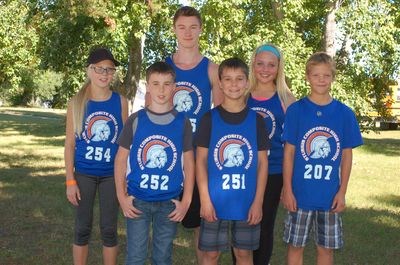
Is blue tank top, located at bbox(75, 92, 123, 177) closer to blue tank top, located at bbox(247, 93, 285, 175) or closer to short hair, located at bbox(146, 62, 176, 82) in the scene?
short hair, located at bbox(146, 62, 176, 82)

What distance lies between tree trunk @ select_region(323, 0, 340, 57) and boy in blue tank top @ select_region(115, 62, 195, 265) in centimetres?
1222

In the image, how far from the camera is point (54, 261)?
4809 mm

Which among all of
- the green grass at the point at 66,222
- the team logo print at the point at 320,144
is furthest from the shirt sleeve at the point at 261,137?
the green grass at the point at 66,222

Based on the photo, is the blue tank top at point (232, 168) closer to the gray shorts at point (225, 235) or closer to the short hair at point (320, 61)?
the gray shorts at point (225, 235)

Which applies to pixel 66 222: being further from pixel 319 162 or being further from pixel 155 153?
pixel 319 162

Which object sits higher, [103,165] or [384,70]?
[384,70]

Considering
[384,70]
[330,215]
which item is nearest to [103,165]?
[330,215]

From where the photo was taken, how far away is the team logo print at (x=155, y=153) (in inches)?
137

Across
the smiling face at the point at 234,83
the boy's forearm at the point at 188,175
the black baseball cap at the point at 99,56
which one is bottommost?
the boy's forearm at the point at 188,175

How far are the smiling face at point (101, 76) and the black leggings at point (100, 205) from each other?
0.73 meters

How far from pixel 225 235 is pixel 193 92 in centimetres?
110

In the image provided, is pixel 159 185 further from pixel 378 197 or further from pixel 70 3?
pixel 70 3

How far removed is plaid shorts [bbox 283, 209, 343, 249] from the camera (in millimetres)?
3754

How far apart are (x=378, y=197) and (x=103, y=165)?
20.4ft
